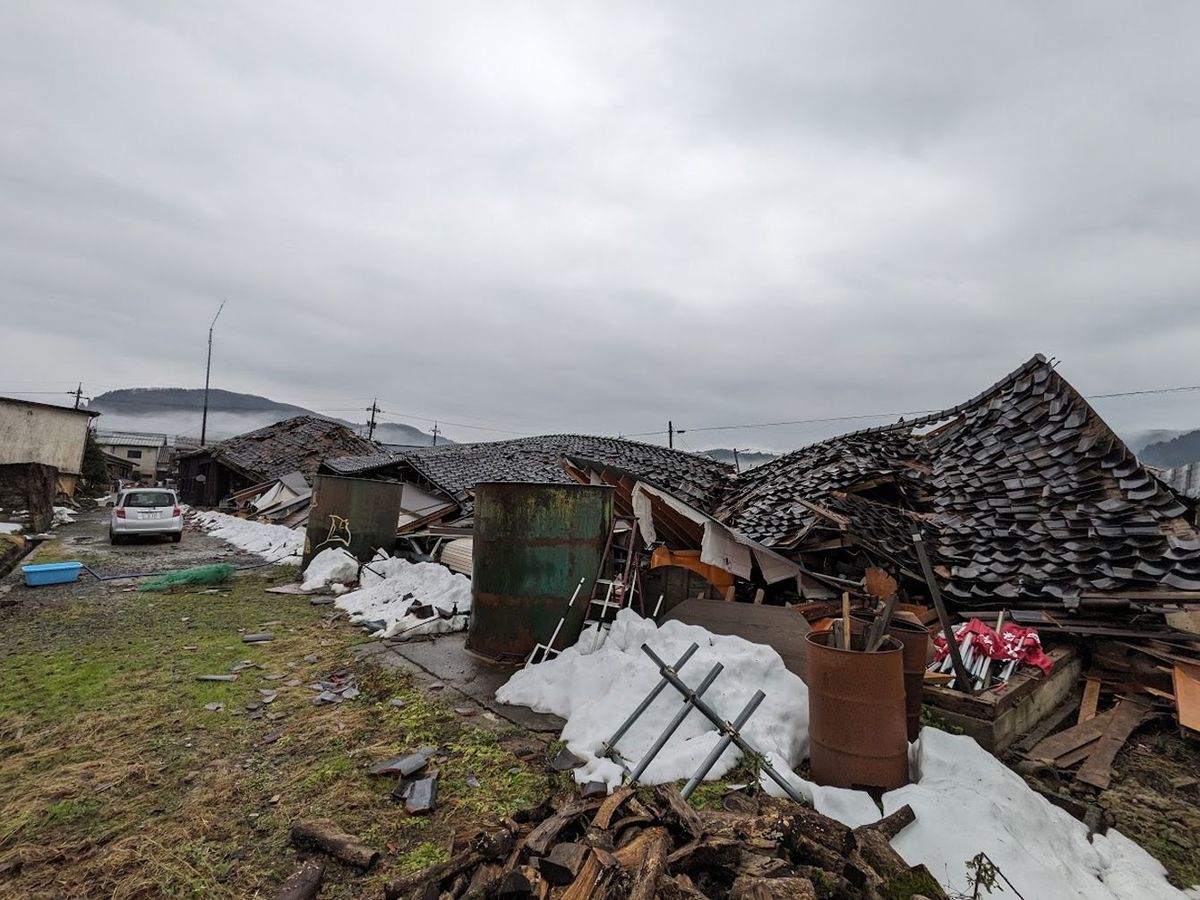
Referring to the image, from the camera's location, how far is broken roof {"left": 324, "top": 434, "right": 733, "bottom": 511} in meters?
15.3

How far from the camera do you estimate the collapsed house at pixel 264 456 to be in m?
30.6

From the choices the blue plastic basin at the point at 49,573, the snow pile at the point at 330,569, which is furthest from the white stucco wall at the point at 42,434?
the snow pile at the point at 330,569

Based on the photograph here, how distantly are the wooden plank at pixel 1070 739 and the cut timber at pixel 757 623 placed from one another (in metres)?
1.84

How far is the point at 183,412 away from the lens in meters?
92.9

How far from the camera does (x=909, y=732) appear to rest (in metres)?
4.38

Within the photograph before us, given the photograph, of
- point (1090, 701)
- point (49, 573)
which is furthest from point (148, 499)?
point (1090, 701)

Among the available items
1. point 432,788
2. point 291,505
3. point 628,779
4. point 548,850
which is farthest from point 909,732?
point 291,505

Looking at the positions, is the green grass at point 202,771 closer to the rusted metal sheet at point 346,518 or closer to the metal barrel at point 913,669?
the metal barrel at point 913,669

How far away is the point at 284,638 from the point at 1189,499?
40.6 feet

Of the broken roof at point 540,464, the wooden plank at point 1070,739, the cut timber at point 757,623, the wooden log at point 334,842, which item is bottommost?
the wooden log at point 334,842

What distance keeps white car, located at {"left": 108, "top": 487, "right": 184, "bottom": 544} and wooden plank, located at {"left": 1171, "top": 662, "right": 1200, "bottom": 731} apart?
22260mm

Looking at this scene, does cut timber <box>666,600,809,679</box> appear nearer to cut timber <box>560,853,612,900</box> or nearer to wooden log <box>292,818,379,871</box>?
cut timber <box>560,853,612,900</box>

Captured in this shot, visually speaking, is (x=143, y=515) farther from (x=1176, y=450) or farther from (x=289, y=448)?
(x=1176, y=450)

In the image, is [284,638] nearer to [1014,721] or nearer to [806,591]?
[806,591]
